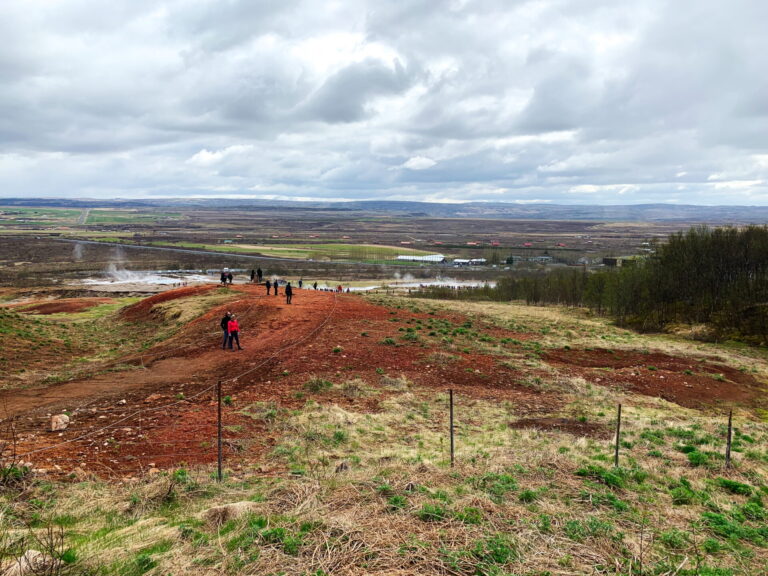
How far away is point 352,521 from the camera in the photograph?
24.8 ft

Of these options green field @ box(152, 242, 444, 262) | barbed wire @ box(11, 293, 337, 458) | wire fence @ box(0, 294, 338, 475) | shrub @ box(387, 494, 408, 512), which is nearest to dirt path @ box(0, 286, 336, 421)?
barbed wire @ box(11, 293, 337, 458)

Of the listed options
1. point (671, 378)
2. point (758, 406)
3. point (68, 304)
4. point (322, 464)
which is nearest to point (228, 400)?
point (322, 464)

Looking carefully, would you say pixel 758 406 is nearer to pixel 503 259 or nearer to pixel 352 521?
pixel 352 521

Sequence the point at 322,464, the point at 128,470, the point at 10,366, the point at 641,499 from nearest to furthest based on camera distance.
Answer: the point at 641,499 < the point at 128,470 < the point at 322,464 < the point at 10,366

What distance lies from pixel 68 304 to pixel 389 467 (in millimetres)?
51258

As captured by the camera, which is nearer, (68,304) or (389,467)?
(389,467)

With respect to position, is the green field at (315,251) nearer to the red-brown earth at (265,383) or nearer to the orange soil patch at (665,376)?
the red-brown earth at (265,383)

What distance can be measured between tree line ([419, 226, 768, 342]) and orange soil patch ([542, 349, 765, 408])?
62.3ft

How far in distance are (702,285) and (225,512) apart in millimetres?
52999

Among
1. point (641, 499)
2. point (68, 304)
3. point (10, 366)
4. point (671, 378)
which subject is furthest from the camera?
point (68, 304)

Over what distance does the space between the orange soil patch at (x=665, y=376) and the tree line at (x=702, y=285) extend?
62.3ft

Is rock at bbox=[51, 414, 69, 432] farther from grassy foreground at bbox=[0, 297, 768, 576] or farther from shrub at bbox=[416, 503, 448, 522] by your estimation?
shrub at bbox=[416, 503, 448, 522]

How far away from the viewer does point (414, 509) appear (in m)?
8.07

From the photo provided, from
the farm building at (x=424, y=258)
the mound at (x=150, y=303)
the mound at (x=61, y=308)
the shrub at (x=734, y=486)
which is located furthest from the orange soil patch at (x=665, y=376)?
the farm building at (x=424, y=258)
